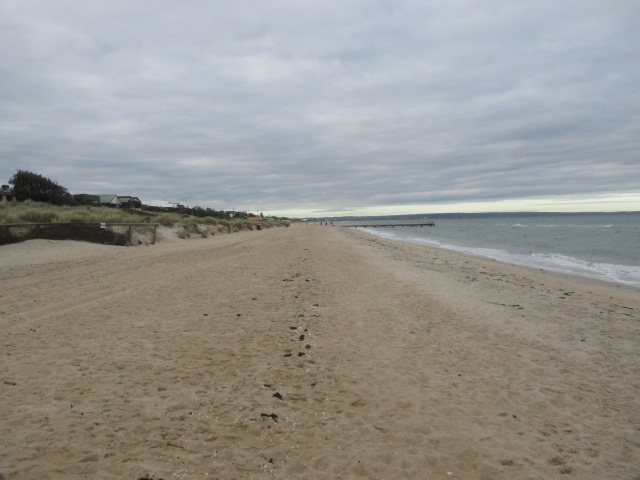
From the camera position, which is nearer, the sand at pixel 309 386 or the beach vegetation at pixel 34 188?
the sand at pixel 309 386

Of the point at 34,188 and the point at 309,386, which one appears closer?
the point at 309,386

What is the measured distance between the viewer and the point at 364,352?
515 cm

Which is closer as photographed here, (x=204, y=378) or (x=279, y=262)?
(x=204, y=378)

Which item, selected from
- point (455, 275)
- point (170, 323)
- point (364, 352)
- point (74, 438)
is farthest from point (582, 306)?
point (74, 438)

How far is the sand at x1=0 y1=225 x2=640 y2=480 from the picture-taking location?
2859mm

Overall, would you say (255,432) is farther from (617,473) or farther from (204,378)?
(617,473)

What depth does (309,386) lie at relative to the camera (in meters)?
4.04

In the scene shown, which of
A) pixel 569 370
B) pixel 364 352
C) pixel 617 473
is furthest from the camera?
pixel 364 352

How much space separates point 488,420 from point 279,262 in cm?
1081

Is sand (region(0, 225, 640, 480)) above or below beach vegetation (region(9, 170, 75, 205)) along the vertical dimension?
below

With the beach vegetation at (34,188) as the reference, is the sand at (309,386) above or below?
below

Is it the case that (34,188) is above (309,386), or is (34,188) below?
above

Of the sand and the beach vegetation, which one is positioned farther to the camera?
the beach vegetation

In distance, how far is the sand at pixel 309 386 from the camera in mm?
2859
